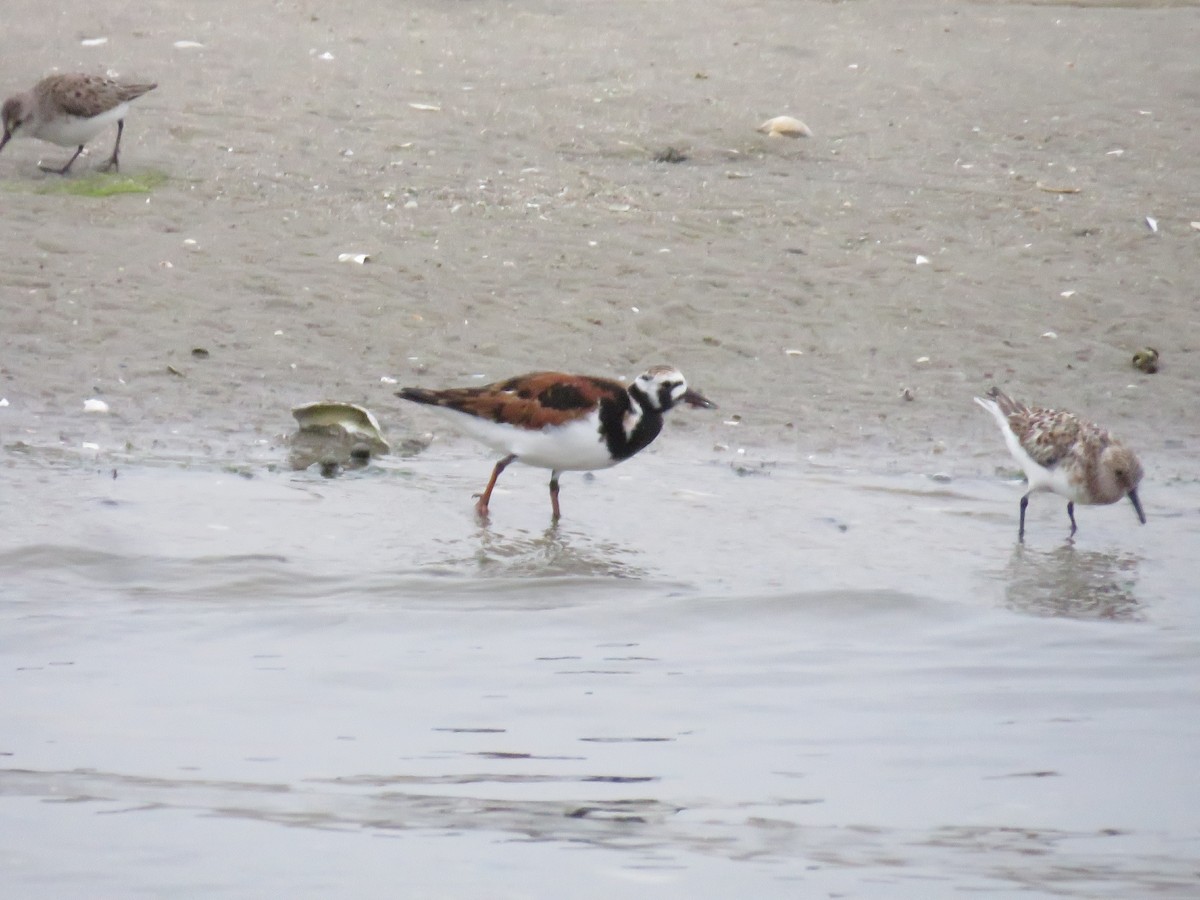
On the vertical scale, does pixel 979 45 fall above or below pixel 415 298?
above

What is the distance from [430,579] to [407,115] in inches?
243

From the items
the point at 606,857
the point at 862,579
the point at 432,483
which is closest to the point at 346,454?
the point at 432,483

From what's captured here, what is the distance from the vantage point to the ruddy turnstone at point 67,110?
11.0 m

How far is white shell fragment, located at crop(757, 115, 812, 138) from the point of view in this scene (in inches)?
500

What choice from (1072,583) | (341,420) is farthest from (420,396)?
(1072,583)

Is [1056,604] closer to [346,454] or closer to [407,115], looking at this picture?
[346,454]

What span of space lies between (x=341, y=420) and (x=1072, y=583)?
11.0ft

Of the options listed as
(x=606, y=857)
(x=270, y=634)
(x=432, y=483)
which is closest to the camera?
(x=606, y=857)

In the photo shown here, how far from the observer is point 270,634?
6.46 m

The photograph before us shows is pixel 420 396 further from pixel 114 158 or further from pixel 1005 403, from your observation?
pixel 114 158

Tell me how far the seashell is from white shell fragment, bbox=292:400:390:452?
427 centimetres

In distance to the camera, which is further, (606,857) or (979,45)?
(979,45)

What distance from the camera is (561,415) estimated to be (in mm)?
7949

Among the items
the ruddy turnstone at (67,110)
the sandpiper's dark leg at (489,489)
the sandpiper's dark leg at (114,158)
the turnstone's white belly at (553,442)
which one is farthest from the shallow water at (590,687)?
the sandpiper's dark leg at (114,158)
